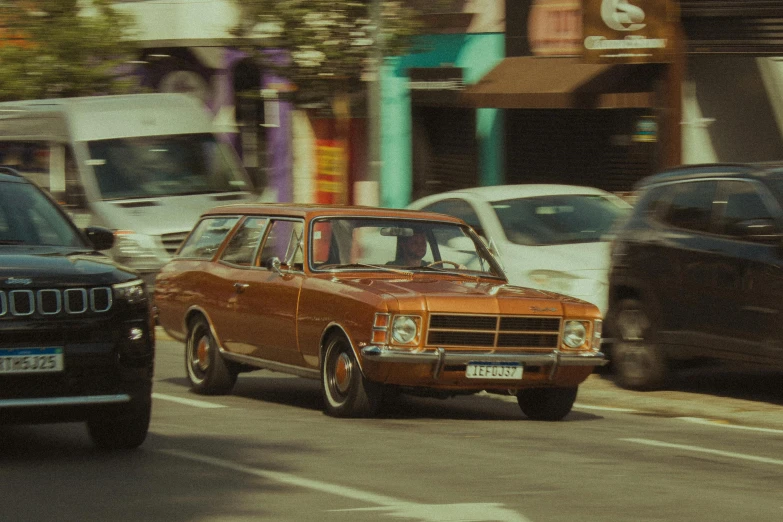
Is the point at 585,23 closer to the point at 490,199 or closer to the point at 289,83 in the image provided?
the point at 289,83

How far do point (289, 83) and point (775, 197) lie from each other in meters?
12.5

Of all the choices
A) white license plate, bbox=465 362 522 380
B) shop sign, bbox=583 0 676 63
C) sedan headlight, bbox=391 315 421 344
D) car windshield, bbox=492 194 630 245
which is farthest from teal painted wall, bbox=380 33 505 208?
sedan headlight, bbox=391 315 421 344

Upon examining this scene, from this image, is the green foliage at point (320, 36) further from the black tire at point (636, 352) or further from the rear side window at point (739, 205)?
the rear side window at point (739, 205)

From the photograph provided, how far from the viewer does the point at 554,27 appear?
2480cm

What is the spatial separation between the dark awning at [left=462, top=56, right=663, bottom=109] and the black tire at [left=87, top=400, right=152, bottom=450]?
45.7 ft

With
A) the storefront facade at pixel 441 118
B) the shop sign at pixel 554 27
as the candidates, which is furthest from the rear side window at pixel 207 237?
the storefront facade at pixel 441 118

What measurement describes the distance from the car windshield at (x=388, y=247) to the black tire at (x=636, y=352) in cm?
223

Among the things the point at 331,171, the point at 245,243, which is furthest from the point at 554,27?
the point at 245,243

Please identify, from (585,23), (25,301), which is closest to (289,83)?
(585,23)

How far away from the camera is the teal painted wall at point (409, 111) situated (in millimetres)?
26578

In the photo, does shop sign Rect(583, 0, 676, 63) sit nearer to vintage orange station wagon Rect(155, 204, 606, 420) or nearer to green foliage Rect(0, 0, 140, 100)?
vintage orange station wagon Rect(155, 204, 606, 420)

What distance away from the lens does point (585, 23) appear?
72.9 ft

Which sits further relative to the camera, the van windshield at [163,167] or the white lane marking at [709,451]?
the van windshield at [163,167]

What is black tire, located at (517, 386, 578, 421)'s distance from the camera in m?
11.9
